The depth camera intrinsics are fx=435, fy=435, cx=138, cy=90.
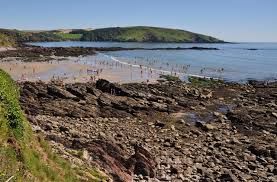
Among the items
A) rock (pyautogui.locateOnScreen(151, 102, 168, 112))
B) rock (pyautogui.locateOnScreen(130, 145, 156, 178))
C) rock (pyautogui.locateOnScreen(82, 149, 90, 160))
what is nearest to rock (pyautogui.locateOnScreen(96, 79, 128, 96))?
rock (pyautogui.locateOnScreen(151, 102, 168, 112))

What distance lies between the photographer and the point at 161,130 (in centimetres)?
4112

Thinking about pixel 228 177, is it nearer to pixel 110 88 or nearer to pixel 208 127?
pixel 208 127

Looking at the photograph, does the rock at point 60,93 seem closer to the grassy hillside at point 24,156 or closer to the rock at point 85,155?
the rock at point 85,155

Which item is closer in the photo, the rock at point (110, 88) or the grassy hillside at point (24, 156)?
the grassy hillside at point (24, 156)

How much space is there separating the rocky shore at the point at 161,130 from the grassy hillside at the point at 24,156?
238 centimetres

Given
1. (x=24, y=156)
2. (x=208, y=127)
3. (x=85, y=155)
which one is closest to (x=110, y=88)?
(x=208, y=127)

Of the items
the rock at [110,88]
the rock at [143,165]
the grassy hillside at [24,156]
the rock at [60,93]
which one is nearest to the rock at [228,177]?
the rock at [143,165]

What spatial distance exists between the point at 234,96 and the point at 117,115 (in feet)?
84.0

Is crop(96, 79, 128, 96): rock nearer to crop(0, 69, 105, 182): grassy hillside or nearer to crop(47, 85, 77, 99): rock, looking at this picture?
crop(47, 85, 77, 99): rock

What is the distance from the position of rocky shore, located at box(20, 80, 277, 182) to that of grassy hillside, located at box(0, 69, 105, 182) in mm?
2385

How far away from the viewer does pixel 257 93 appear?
6844 cm

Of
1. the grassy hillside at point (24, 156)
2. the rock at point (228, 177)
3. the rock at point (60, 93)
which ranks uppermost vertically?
the grassy hillside at point (24, 156)

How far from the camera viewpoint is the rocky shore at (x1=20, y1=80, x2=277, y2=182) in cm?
2648

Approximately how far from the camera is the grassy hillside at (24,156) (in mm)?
16547
